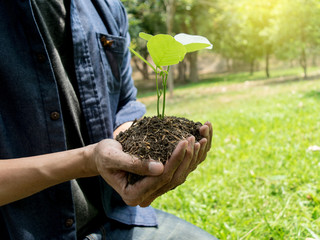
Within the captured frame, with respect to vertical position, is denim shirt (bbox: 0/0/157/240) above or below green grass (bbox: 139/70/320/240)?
above

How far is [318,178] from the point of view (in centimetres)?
222

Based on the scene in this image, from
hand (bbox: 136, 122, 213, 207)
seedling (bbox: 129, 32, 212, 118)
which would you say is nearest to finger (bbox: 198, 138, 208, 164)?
hand (bbox: 136, 122, 213, 207)

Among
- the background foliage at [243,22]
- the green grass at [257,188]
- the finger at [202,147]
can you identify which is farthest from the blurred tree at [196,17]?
the finger at [202,147]

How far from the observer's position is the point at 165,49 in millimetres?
994

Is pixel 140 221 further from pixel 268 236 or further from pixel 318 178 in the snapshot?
pixel 318 178

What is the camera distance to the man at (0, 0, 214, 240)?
918 mm

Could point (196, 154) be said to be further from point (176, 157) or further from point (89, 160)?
point (89, 160)

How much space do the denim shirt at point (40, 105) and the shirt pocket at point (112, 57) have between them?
0.05 ft

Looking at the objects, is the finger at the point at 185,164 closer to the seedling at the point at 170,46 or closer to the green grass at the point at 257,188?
the seedling at the point at 170,46

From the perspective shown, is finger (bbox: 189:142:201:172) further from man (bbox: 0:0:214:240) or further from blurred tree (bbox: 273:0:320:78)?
blurred tree (bbox: 273:0:320:78)

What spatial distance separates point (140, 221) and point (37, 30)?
0.91 m

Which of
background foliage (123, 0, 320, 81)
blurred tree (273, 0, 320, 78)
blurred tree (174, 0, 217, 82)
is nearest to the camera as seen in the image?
blurred tree (273, 0, 320, 78)

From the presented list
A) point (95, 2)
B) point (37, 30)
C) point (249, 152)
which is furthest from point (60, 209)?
point (249, 152)

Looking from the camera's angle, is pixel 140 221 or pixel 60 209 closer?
pixel 60 209
